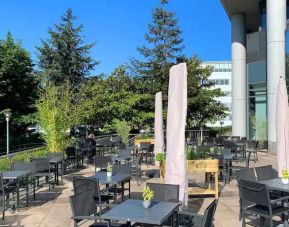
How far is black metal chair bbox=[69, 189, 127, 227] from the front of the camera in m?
5.31

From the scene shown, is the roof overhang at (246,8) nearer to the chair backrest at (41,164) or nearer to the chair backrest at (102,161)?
the chair backrest at (102,161)

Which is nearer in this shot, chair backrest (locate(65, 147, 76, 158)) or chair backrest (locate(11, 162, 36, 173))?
chair backrest (locate(11, 162, 36, 173))

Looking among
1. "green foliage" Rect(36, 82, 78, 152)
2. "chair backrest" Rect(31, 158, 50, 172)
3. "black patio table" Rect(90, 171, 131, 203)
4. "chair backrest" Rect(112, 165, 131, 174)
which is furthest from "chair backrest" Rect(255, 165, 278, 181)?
"green foliage" Rect(36, 82, 78, 152)

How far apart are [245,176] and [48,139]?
29.8 ft

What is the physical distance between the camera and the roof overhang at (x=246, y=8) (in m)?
26.3

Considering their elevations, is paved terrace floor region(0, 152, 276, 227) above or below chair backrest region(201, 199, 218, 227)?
below

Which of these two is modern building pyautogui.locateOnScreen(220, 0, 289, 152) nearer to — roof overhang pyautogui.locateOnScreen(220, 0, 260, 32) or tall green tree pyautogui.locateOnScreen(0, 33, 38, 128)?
roof overhang pyautogui.locateOnScreen(220, 0, 260, 32)

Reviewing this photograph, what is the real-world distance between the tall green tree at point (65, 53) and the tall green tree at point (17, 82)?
14.9ft

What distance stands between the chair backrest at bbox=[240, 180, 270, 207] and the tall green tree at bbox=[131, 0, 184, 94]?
3365 cm

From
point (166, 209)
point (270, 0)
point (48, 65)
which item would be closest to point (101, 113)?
point (48, 65)

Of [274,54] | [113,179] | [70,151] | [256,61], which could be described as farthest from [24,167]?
[256,61]

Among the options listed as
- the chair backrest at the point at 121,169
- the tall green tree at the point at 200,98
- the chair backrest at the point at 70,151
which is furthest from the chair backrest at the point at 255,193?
the tall green tree at the point at 200,98

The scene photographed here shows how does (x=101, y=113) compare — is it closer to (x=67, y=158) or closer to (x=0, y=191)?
(x=67, y=158)

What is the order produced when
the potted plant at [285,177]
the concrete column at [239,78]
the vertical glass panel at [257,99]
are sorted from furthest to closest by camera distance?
the concrete column at [239,78], the vertical glass panel at [257,99], the potted plant at [285,177]
